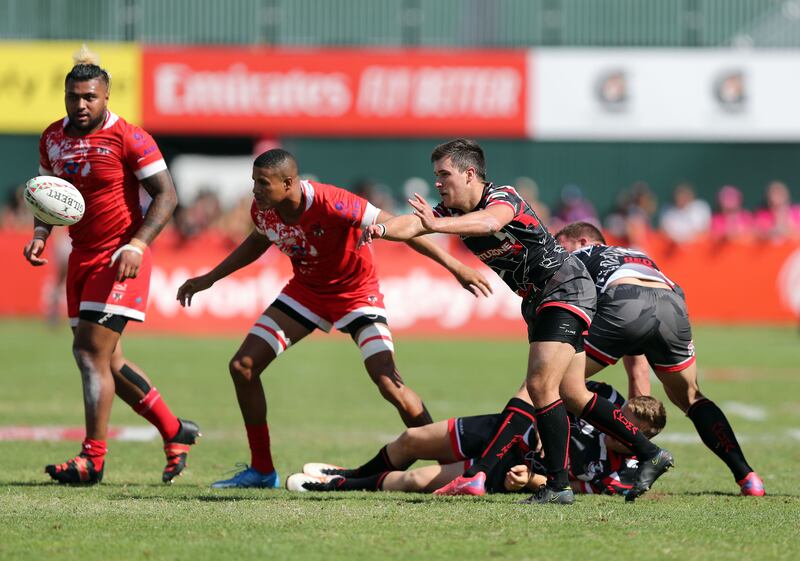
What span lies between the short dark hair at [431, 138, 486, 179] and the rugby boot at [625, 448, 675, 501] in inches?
73.9

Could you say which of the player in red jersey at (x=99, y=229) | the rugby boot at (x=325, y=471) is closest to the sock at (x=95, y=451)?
the player in red jersey at (x=99, y=229)

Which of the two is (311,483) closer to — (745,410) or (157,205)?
(157,205)

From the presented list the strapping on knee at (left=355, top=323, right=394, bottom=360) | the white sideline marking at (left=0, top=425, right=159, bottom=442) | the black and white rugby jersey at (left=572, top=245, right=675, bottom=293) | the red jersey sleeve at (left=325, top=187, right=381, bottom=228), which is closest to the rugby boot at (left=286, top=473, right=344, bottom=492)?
the strapping on knee at (left=355, top=323, right=394, bottom=360)

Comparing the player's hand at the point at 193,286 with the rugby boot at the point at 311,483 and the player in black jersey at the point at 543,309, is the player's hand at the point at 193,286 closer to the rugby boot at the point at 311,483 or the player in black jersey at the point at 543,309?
the rugby boot at the point at 311,483

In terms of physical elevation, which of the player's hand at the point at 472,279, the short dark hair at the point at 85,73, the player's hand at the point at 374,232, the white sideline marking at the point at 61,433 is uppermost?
the short dark hair at the point at 85,73

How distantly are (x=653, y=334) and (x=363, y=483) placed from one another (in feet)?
6.55

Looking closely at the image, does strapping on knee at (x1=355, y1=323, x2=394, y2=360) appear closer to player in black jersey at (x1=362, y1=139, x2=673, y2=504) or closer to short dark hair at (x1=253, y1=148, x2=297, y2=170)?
player in black jersey at (x1=362, y1=139, x2=673, y2=504)

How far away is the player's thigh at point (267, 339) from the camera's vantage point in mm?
7543

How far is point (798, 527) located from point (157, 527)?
3.20m

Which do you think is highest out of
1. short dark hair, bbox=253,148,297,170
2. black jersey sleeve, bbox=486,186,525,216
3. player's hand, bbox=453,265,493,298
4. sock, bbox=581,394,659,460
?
short dark hair, bbox=253,148,297,170

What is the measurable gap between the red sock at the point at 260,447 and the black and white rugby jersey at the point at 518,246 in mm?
1871

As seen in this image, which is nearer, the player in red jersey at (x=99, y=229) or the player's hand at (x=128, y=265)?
the player's hand at (x=128, y=265)

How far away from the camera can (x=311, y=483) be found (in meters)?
7.47

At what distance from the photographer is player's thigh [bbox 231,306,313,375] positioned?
7.54 metres
